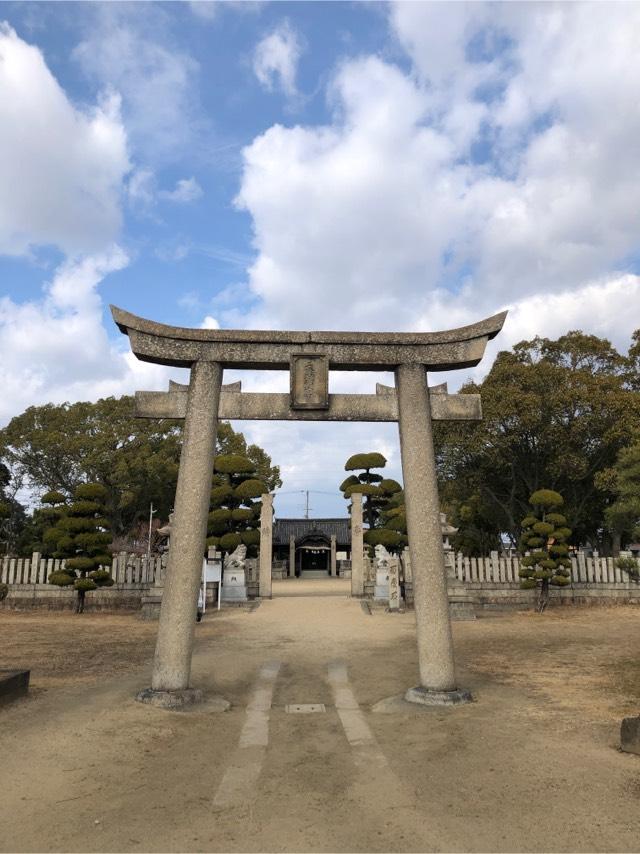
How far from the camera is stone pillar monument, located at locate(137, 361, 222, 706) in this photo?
7.00 metres

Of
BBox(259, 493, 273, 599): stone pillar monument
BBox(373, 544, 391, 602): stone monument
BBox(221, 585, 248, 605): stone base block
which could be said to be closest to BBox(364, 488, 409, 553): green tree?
BBox(373, 544, 391, 602): stone monument

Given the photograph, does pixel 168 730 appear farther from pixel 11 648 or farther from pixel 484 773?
pixel 11 648

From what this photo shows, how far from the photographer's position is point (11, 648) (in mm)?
11484

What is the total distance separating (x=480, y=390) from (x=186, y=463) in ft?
62.3

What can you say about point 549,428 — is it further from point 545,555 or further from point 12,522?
point 12,522

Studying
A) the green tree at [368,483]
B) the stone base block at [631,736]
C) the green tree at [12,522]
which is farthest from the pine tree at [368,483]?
the stone base block at [631,736]

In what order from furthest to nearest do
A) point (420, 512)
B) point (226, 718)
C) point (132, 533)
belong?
point (132, 533) < point (420, 512) < point (226, 718)

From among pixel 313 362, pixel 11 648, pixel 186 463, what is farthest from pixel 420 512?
pixel 11 648

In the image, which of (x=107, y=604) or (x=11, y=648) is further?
(x=107, y=604)

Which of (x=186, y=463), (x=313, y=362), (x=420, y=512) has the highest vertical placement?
(x=313, y=362)

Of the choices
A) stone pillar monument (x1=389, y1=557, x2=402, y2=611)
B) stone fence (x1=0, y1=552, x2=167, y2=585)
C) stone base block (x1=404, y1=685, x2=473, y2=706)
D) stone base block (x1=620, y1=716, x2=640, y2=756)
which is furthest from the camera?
stone fence (x1=0, y1=552, x2=167, y2=585)

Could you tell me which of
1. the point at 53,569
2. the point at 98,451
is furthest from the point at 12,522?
the point at 53,569

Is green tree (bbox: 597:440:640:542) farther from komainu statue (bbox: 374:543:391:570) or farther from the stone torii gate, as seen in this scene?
the stone torii gate

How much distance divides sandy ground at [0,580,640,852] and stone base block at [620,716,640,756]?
0.19 metres
